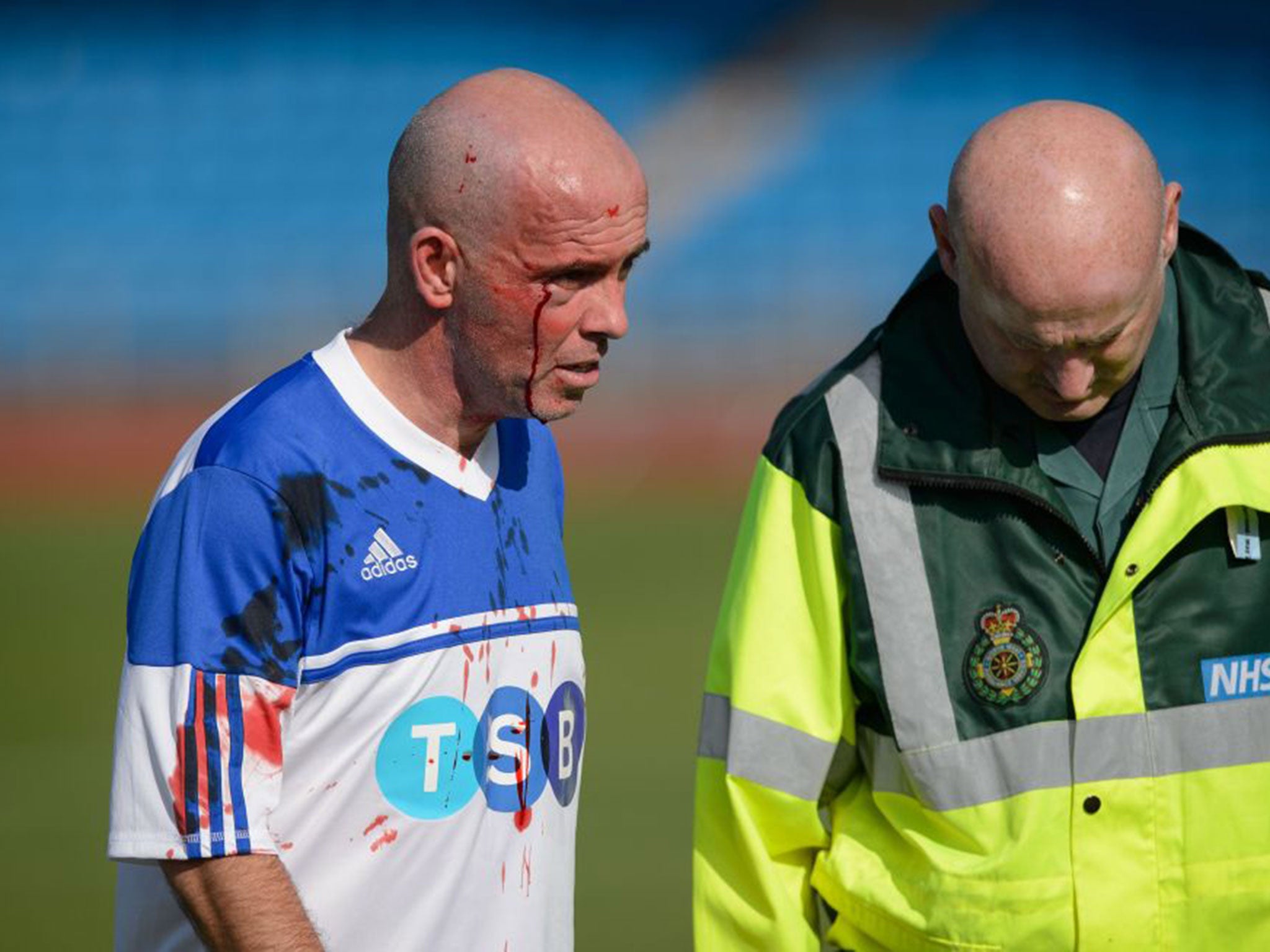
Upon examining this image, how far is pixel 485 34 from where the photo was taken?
5.39 m

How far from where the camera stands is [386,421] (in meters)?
1.94

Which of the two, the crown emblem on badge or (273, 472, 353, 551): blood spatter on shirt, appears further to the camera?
the crown emblem on badge

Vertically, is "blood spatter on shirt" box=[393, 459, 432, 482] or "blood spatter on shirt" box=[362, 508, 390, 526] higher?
"blood spatter on shirt" box=[393, 459, 432, 482]

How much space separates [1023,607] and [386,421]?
0.77m

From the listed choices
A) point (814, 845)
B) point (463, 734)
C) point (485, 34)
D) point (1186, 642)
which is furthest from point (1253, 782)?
point (485, 34)

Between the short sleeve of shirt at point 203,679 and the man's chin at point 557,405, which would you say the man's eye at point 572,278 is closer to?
the man's chin at point 557,405

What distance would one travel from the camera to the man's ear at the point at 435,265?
1922 millimetres

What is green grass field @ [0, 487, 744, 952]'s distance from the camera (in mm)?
3926

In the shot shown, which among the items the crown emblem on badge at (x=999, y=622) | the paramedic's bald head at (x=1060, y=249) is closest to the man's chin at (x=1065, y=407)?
the paramedic's bald head at (x=1060, y=249)

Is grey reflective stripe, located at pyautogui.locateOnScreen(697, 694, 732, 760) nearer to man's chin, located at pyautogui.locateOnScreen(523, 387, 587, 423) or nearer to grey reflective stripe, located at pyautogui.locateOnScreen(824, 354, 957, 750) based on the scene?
grey reflective stripe, located at pyautogui.locateOnScreen(824, 354, 957, 750)

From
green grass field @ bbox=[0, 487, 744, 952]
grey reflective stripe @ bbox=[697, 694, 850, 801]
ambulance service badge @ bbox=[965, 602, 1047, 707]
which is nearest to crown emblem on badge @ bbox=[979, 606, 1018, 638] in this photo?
ambulance service badge @ bbox=[965, 602, 1047, 707]

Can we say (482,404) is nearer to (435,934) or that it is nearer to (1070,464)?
(435,934)

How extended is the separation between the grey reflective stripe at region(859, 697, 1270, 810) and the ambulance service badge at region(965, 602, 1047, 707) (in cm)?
5

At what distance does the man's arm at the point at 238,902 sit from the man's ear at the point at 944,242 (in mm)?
1028
